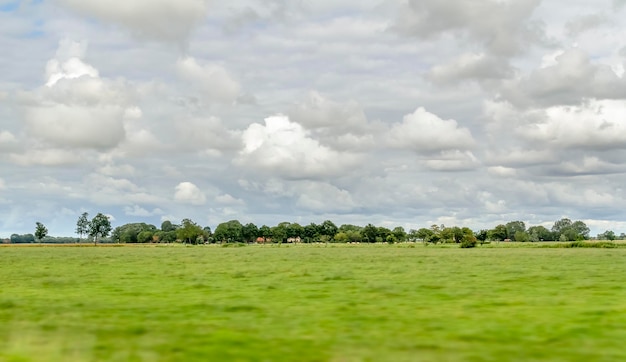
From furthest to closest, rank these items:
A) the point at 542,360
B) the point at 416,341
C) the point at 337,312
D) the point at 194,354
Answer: the point at 337,312 < the point at 416,341 < the point at 194,354 < the point at 542,360

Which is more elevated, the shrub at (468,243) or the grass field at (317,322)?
the shrub at (468,243)

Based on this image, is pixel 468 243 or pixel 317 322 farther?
pixel 468 243

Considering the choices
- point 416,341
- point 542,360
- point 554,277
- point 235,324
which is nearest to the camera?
point 542,360

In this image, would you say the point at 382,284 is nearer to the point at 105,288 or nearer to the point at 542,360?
the point at 105,288

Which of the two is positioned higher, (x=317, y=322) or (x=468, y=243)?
(x=468, y=243)

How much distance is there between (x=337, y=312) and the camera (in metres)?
24.6

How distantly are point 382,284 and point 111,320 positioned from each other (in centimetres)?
1869

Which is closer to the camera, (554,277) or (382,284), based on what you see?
(382,284)

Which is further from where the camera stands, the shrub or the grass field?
the shrub

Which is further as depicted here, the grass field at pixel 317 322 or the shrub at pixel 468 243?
the shrub at pixel 468 243

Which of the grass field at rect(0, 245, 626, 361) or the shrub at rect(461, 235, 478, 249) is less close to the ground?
the shrub at rect(461, 235, 478, 249)

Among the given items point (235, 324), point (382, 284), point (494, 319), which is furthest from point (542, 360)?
point (382, 284)

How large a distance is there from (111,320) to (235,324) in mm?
4898

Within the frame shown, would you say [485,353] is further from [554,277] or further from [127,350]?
[554,277]
